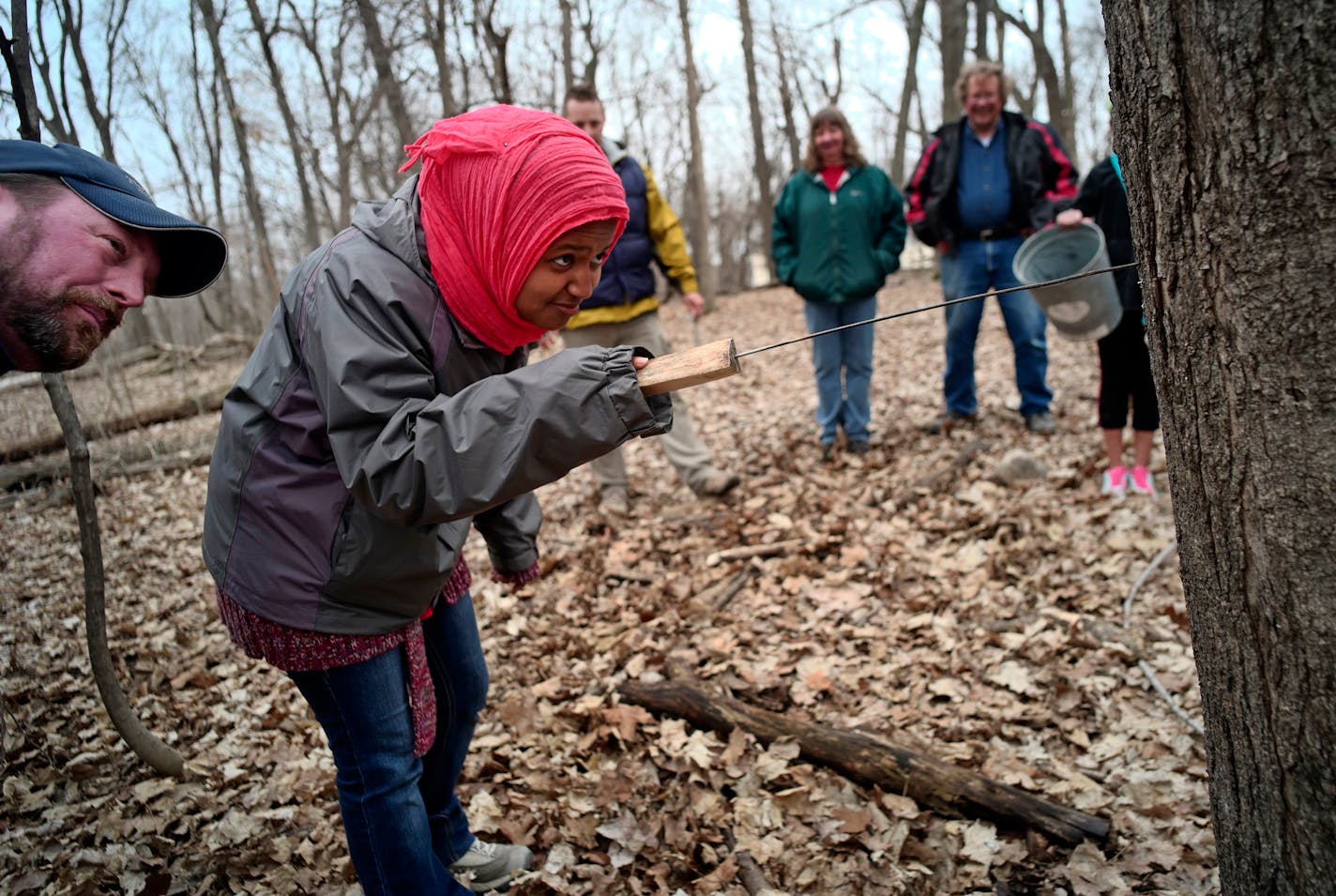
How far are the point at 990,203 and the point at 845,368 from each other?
1.38 metres

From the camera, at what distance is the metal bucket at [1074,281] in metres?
3.67

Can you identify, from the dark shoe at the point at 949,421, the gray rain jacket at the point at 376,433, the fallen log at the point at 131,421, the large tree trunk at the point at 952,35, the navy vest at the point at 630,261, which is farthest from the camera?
the large tree trunk at the point at 952,35

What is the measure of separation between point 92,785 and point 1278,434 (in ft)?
11.2

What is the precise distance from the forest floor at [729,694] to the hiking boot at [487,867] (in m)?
0.05

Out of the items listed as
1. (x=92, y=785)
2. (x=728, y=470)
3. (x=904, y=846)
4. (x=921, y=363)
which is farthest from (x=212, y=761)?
(x=921, y=363)

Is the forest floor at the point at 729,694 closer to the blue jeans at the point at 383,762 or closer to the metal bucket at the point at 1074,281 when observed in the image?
the blue jeans at the point at 383,762

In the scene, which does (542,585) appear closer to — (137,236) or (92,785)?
(92,785)

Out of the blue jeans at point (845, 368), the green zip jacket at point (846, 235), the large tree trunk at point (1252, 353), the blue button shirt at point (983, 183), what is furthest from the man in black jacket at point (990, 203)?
the large tree trunk at point (1252, 353)

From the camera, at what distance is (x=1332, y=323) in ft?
3.62

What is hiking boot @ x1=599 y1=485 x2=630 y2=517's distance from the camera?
16.1 feet

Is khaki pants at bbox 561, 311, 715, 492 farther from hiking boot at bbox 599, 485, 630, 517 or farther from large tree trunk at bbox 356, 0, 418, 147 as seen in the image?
large tree trunk at bbox 356, 0, 418, 147

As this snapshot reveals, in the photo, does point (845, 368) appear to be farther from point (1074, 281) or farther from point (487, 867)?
point (487, 867)

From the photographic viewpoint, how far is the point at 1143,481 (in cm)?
405

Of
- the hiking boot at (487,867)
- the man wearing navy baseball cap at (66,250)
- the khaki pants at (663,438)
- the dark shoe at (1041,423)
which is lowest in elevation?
the hiking boot at (487,867)
